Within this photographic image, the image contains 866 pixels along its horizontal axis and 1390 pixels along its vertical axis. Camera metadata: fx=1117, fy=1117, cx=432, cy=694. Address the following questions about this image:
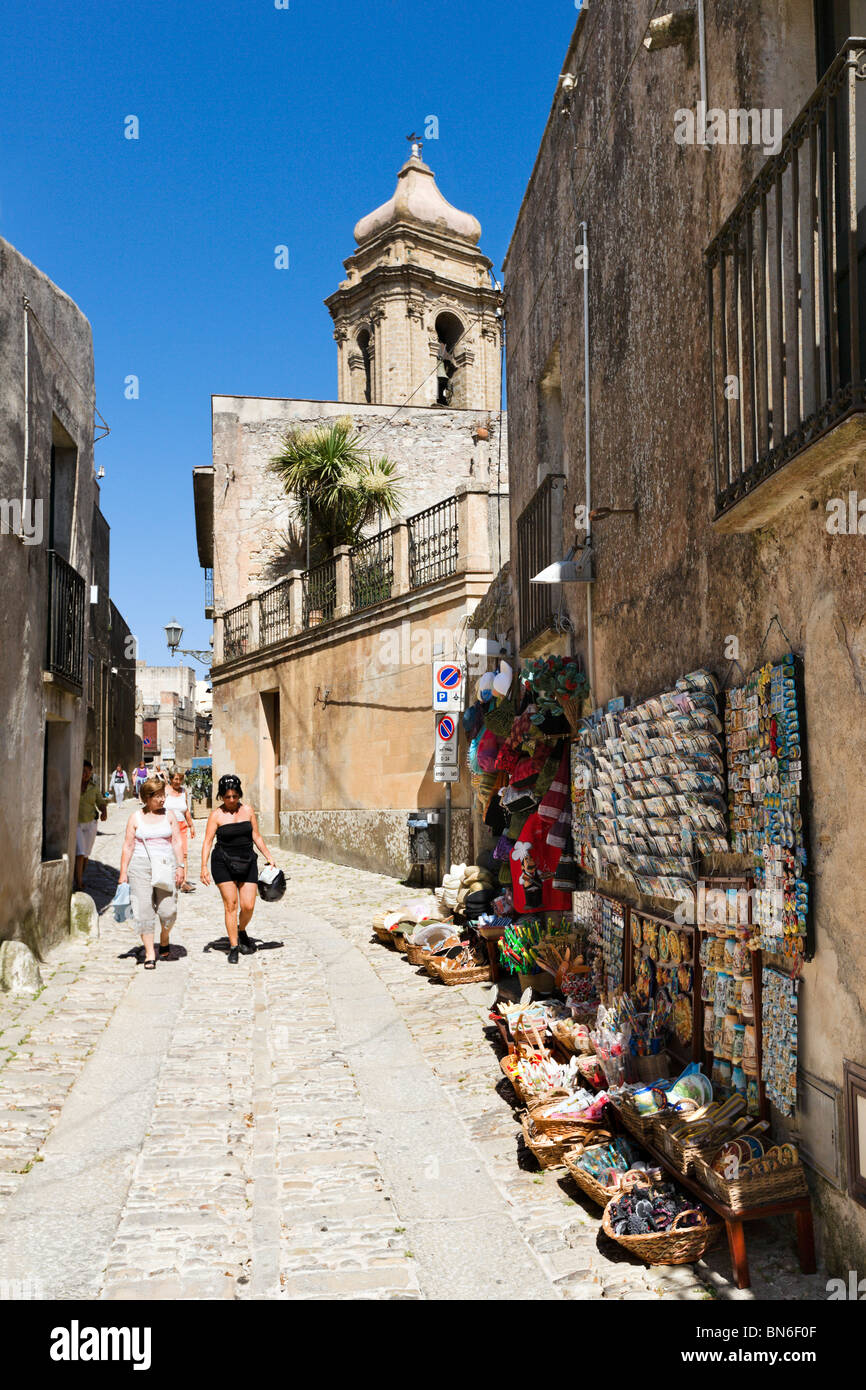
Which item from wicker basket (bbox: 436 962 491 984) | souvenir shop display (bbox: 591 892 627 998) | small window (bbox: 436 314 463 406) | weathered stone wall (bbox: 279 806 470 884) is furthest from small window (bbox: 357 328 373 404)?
souvenir shop display (bbox: 591 892 627 998)

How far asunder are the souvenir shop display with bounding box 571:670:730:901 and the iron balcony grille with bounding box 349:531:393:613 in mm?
10607

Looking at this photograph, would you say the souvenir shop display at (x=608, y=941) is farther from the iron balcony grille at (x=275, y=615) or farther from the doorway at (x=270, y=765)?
the doorway at (x=270, y=765)

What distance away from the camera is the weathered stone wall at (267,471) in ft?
84.0

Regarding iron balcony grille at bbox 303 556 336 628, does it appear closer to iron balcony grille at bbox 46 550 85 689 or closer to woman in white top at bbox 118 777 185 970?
iron balcony grille at bbox 46 550 85 689

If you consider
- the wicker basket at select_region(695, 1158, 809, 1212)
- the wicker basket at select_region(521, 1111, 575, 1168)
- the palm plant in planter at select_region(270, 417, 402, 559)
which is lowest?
the wicker basket at select_region(521, 1111, 575, 1168)

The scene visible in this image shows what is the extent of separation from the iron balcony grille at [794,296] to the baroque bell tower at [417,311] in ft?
89.6

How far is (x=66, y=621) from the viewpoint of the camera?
1113 cm

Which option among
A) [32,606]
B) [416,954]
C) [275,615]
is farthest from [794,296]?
[275,615]

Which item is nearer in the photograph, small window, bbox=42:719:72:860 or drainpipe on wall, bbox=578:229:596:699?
Result: drainpipe on wall, bbox=578:229:596:699

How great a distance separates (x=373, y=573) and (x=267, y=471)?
8.90m

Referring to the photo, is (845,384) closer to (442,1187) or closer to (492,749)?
(442,1187)

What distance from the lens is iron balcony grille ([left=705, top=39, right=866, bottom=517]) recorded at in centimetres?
345

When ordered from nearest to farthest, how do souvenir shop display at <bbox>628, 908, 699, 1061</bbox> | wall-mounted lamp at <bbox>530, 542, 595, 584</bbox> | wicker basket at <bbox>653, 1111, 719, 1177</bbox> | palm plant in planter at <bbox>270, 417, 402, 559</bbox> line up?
wicker basket at <bbox>653, 1111, 719, 1177</bbox>
souvenir shop display at <bbox>628, 908, 699, 1061</bbox>
wall-mounted lamp at <bbox>530, 542, 595, 584</bbox>
palm plant in planter at <bbox>270, 417, 402, 559</bbox>
